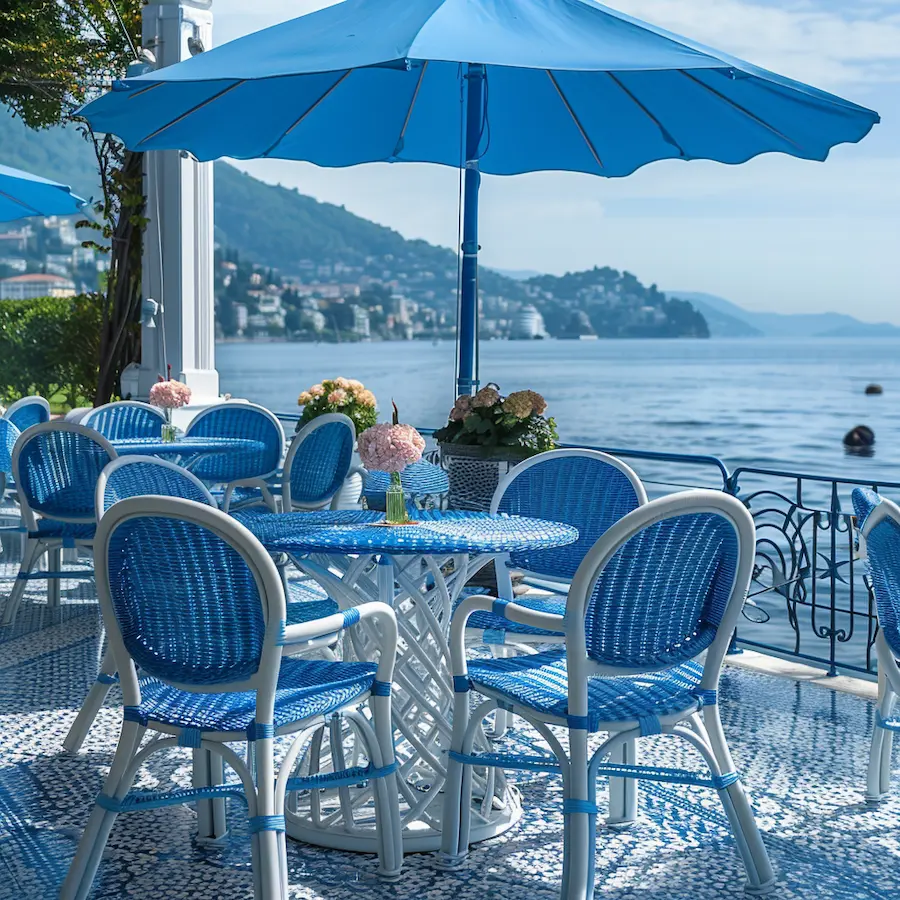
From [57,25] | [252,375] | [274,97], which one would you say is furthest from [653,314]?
[274,97]

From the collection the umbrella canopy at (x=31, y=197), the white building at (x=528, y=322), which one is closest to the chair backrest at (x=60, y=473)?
the umbrella canopy at (x=31, y=197)

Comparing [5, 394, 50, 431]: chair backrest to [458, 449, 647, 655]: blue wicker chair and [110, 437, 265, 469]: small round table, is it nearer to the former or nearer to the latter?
[110, 437, 265, 469]: small round table

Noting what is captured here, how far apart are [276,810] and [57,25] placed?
962cm

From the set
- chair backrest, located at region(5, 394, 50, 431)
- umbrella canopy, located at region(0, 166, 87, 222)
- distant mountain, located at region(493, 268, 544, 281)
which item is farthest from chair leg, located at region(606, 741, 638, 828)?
distant mountain, located at region(493, 268, 544, 281)

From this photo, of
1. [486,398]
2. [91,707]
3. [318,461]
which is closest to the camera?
[91,707]

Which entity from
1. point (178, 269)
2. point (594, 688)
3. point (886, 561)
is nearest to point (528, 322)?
point (178, 269)

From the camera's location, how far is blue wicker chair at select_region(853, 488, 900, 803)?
289 centimetres

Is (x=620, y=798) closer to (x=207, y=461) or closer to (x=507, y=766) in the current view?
(x=507, y=766)

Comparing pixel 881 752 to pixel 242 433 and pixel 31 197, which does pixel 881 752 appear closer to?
pixel 242 433

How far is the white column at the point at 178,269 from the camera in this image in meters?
8.28

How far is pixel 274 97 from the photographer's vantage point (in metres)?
4.37

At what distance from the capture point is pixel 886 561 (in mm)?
2908

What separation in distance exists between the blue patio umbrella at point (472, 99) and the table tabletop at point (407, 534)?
1148 mm

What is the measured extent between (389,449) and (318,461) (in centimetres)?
254
